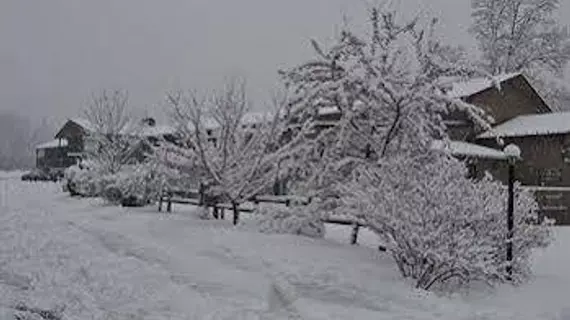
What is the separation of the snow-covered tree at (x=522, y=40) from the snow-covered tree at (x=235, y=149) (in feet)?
87.8

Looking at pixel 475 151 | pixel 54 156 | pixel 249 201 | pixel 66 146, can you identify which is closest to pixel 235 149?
pixel 249 201

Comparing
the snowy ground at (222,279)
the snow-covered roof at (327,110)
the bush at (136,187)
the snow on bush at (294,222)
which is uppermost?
the snow-covered roof at (327,110)

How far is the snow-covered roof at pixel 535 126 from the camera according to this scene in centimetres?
3247

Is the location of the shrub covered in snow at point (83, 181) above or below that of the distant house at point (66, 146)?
below

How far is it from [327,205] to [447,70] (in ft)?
12.5

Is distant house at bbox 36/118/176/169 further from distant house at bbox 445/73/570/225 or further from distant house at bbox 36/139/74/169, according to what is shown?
distant house at bbox 445/73/570/225

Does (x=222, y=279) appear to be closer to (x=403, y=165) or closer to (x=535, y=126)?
(x=403, y=165)

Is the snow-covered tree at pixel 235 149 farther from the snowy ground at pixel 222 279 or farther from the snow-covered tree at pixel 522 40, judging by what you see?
the snow-covered tree at pixel 522 40

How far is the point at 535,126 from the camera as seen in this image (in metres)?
34.1

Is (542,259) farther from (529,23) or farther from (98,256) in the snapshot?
(529,23)

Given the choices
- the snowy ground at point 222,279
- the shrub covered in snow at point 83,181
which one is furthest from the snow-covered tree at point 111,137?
the snowy ground at point 222,279

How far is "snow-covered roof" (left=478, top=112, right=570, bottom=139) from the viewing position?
1278 inches

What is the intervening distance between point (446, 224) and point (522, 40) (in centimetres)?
3673

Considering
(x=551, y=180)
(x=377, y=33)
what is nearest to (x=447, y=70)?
(x=377, y=33)
